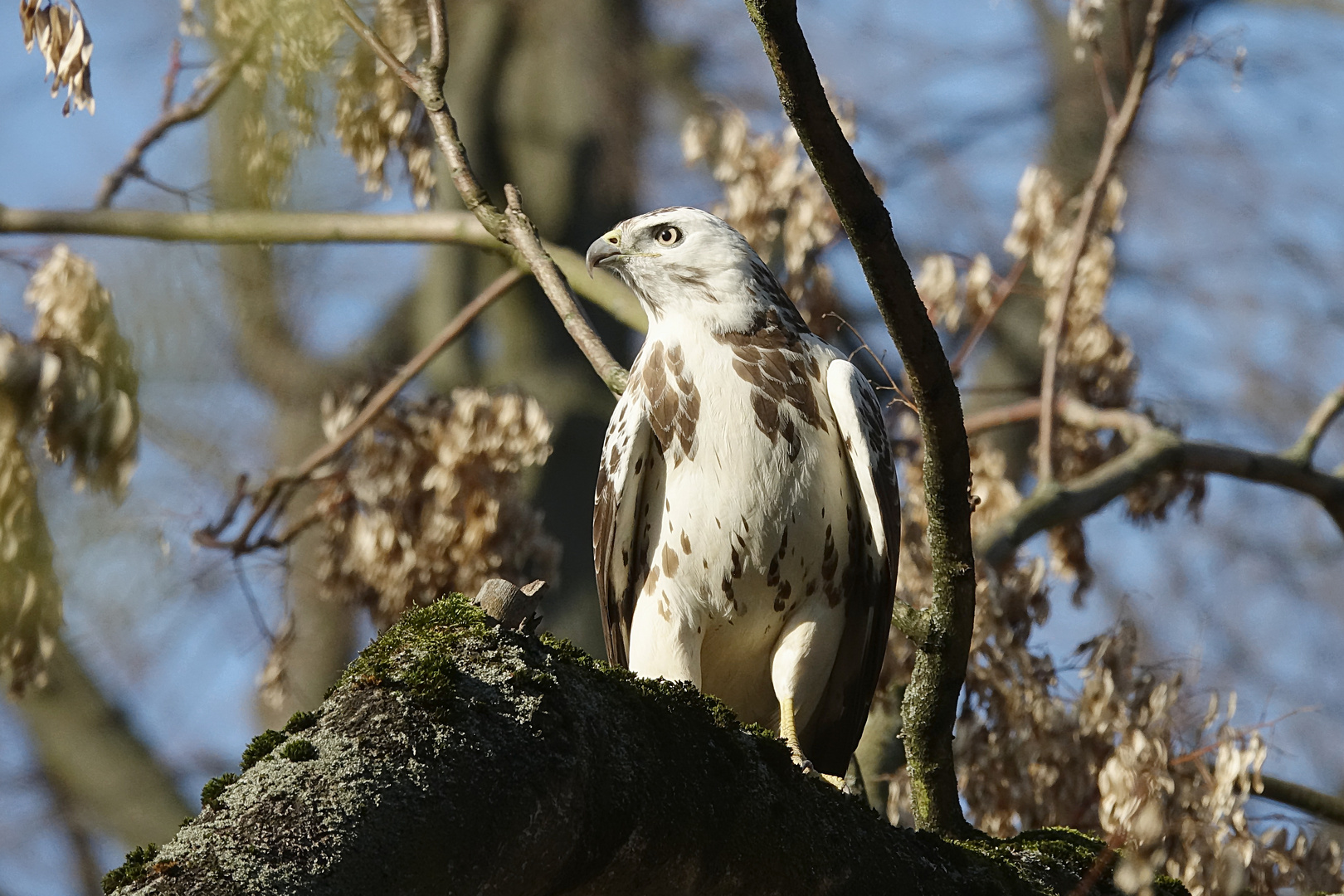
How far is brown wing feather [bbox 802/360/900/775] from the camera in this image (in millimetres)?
3523

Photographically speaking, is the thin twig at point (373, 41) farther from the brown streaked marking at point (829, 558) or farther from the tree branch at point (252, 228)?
the brown streaked marking at point (829, 558)

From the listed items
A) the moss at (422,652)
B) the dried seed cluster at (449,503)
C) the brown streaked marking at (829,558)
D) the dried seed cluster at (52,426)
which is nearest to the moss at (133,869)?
the moss at (422,652)

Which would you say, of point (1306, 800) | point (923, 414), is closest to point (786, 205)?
point (1306, 800)

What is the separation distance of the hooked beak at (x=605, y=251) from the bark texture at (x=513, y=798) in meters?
1.97

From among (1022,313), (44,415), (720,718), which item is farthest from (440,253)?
(720,718)

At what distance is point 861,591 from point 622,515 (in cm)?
68

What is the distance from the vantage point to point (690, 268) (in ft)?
12.4

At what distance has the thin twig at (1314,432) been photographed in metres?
6.11

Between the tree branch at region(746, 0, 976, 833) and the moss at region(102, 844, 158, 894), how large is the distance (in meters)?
1.44

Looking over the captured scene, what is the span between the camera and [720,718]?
220 cm

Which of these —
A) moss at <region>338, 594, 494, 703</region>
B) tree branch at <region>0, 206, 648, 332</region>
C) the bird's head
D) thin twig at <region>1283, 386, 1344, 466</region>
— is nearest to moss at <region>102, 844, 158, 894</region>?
moss at <region>338, 594, 494, 703</region>

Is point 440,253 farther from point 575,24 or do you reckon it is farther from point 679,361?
point 679,361

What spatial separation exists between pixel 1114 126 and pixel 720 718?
12.6 ft

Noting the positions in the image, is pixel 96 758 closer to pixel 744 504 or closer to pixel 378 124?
pixel 378 124
